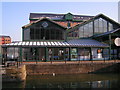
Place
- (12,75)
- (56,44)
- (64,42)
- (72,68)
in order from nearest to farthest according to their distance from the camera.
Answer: (12,75) → (72,68) → (56,44) → (64,42)

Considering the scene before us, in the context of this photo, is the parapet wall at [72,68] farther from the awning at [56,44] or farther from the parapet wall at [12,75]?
the awning at [56,44]

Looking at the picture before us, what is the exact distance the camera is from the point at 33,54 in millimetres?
25406

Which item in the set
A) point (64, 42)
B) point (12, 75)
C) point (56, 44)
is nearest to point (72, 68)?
point (56, 44)

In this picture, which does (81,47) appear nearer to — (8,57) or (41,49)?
(41,49)

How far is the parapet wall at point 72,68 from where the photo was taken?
21016 millimetres

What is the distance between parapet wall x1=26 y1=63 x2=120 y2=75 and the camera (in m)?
21.0

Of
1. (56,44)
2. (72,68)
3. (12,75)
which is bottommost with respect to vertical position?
(12,75)

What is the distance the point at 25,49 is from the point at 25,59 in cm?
162

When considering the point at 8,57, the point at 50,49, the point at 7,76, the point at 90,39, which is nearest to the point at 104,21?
the point at 90,39

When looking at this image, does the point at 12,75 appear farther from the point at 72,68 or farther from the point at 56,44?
the point at 56,44

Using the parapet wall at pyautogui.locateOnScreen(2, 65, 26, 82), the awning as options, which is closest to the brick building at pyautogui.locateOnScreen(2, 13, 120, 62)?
the awning

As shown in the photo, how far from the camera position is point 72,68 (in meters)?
21.9

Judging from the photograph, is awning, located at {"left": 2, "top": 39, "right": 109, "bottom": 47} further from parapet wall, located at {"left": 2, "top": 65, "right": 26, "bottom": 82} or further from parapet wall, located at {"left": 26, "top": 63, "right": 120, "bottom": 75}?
parapet wall, located at {"left": 2, "top": 65, "right": 26, "bottom": 82}

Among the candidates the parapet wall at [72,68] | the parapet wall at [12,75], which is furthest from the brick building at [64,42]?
the parapet wall at [12,75]
